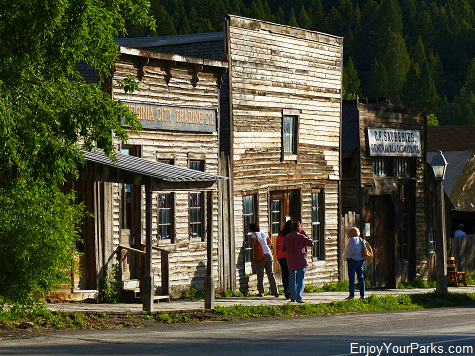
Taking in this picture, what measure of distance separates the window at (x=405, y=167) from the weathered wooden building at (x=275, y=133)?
3.35 metres

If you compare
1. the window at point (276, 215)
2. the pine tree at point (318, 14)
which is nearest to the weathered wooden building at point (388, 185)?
the window at point (276, 215)

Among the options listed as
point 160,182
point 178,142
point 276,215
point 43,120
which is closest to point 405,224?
point 276,215

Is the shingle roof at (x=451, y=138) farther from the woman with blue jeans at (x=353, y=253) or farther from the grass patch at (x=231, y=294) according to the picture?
the grass patch at (x=231, y=294)

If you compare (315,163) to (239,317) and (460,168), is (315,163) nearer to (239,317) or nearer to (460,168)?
(239,317)

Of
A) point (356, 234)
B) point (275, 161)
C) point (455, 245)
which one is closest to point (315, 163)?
point (275, 161)

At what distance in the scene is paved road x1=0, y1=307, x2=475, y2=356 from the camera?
14094 mm

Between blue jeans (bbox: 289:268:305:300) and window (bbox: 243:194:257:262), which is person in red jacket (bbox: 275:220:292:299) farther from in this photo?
window (bbox: 243:194:257:262)

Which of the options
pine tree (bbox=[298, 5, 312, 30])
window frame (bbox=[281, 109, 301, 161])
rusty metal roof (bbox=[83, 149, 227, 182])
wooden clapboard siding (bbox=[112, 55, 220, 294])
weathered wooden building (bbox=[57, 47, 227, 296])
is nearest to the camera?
rusty metal roof (bbox=[83, 149, 227, 182])

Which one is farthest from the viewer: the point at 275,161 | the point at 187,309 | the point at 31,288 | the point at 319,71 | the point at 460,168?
the point at 460,168

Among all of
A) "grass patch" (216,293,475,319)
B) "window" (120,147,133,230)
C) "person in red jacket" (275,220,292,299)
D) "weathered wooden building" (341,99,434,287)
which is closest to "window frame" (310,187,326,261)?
"weathered wooden building" (341,99,434,287)

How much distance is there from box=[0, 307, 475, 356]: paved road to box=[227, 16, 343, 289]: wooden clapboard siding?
650 cm

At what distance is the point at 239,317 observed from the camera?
65.9 feet

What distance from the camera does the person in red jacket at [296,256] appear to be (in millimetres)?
22500

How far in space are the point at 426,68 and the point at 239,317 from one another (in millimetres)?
145193
